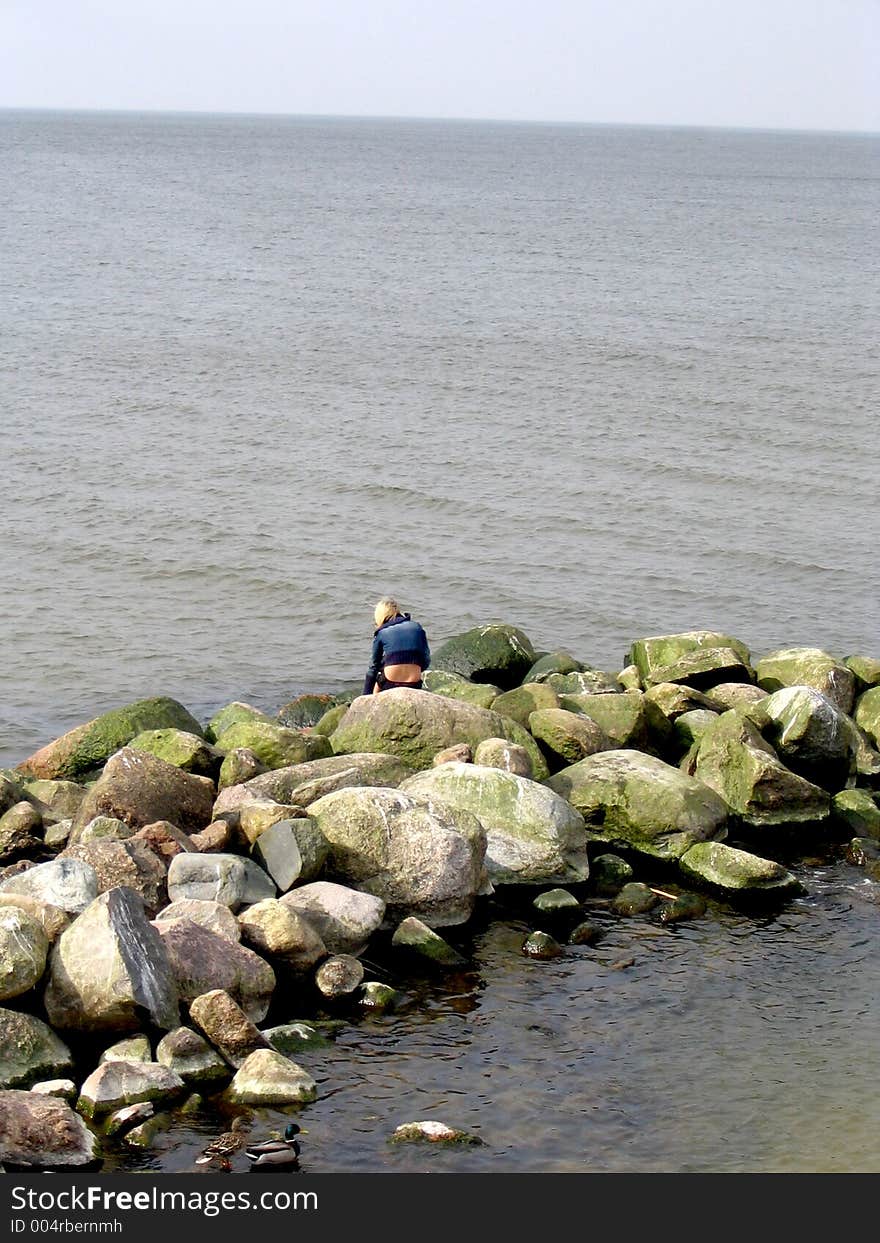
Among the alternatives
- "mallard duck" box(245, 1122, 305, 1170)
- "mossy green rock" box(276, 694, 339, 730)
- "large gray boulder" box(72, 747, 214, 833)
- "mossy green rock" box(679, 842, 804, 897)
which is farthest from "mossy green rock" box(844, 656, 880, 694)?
"mallard duck" box(245, 1122, 305, 1170)

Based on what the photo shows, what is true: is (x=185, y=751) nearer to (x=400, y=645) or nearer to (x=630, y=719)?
(x=400, y=645)

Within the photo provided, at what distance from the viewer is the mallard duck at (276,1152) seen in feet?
31.0

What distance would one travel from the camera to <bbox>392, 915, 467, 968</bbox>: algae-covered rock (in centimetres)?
1237

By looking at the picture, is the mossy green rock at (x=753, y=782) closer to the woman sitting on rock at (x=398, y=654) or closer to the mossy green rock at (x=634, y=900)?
the mossy green rock at (x=634, y=900)

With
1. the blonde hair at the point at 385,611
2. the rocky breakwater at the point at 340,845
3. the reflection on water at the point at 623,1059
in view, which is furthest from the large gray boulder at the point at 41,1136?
the blonde hair at the point at 385,611

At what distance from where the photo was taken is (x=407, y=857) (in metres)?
12.9

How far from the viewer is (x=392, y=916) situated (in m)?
12.9

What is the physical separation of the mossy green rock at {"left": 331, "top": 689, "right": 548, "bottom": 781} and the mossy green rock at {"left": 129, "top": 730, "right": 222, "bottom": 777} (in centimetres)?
127

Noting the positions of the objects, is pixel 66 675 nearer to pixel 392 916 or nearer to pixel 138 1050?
pixel 392 916

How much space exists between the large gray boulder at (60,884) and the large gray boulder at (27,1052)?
1.16 meters

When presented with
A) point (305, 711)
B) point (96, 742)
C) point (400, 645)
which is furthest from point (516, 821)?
point (305, 711)

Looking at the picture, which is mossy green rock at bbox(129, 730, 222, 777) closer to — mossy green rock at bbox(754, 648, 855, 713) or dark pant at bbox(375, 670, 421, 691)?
dark pant at bbox(375, 670, 421, 691)

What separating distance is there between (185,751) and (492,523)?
1401 cm

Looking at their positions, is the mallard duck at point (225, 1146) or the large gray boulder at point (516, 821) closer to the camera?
the mallard duck at point (225, 1146)
